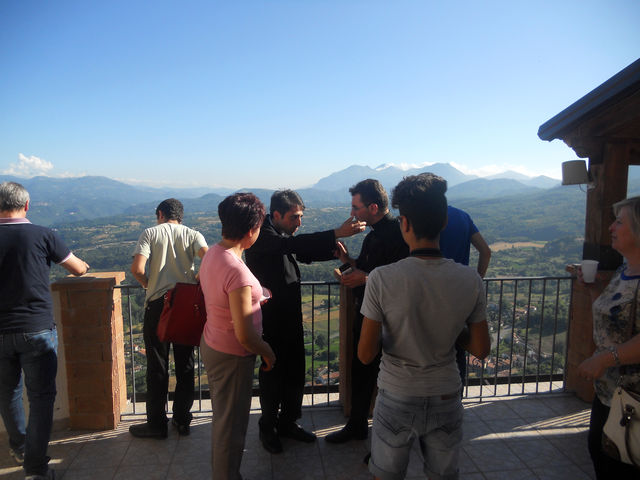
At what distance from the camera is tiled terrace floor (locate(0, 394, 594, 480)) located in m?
2.81

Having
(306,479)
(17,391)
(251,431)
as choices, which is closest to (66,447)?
(17,391)

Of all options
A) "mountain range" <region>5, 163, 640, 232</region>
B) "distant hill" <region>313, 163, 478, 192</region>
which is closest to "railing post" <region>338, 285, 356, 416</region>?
"mountain range" <region>5, 163, 640, 232</region>

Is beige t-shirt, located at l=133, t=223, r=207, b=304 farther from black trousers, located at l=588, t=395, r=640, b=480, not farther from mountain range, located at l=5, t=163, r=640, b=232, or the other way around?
mountain range, located at l=5, t=163, r=640, b=232

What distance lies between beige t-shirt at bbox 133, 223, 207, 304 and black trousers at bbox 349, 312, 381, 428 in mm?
1486

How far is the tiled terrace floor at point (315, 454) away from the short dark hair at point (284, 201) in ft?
6.17

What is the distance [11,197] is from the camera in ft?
8.14

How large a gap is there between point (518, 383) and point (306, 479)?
2.93 m

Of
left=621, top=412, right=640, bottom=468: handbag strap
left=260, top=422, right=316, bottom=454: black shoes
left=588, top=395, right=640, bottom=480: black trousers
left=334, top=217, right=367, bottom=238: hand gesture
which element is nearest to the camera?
left=621, top=412, right=640, bottom=468: handbag strap

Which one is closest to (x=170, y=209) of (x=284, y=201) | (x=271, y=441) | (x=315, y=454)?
(x=284, y=201)

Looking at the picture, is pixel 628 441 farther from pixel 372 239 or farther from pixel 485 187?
pixel 485 187

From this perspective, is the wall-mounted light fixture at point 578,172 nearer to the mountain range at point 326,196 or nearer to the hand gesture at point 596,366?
the mountain range at point 326,196

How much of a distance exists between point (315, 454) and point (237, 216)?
205 cm

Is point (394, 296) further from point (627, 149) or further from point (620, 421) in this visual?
point (627, 149)

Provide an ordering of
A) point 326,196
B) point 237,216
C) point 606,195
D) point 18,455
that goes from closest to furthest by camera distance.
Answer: point 237,216 < point 18,455 < point 606,195 < point 326,196
